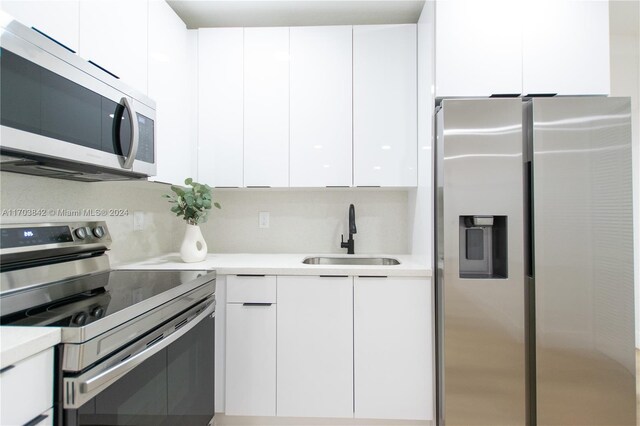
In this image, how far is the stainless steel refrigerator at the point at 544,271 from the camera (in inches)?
59.2

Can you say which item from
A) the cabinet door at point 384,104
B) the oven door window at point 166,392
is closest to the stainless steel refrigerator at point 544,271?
the cabinet door at point 384,104

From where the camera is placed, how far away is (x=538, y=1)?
5.47 feet

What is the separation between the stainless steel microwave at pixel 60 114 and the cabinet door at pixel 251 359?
88 centimetres

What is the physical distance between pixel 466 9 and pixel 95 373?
217cm

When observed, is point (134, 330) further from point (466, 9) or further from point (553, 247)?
point (466, 9)

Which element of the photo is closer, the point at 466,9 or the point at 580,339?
the point at 580,339

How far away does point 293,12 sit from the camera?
2.02m

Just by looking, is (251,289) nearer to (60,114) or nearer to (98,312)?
(98,312)

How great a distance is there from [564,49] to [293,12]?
1.54 m

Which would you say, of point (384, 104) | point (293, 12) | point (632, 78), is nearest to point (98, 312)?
point (384, 104)

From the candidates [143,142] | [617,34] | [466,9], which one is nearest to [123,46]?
[143,142]

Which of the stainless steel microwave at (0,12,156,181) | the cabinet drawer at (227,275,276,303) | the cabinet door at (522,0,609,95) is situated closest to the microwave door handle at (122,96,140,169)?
the stainless steel microwave at (0,12,156,181)

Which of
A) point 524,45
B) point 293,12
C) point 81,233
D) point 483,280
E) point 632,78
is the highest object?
point 293,12

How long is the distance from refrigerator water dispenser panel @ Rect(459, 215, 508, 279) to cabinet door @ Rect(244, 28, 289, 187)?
107 cm
